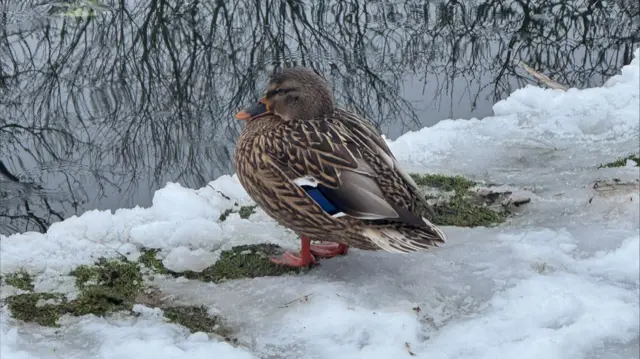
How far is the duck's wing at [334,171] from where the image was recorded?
302cm

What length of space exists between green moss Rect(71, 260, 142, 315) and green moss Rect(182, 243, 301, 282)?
0.24 metres

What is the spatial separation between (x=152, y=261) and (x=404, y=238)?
1.19m

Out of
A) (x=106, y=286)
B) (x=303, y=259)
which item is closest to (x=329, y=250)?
(x=303, y=259)

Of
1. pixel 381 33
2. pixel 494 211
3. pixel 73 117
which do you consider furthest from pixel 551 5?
pixel 73 117

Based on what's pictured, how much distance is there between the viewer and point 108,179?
4684mm

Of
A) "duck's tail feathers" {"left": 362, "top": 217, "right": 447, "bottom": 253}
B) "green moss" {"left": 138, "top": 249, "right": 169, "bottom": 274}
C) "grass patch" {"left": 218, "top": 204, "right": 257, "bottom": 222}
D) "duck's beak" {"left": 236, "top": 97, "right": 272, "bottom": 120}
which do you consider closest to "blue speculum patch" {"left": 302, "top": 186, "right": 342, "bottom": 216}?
"duck's tail feathers" {"left": 362, "top": 217, "right": 447, "bottom": 253}

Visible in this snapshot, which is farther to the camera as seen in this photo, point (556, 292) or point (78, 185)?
point (78, 185)

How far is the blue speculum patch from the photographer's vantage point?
3041mm

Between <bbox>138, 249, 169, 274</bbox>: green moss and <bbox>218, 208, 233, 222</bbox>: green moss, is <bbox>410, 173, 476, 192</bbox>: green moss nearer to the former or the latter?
<bbox>218, 208, 233, 222</bbox>: green moss

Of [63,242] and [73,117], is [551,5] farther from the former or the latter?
[63,242]

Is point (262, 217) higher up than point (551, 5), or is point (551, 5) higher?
point (551, 5)

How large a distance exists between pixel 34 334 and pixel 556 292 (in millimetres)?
2073

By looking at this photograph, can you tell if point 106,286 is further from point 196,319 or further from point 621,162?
point 621,162

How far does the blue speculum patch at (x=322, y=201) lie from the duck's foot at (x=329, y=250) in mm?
486
